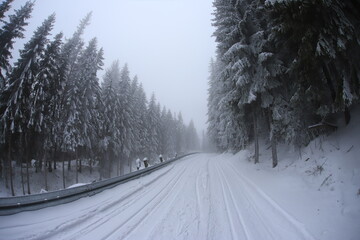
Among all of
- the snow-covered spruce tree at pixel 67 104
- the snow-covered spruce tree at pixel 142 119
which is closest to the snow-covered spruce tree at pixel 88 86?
the snow-covered spruce tree at pixel 67 104

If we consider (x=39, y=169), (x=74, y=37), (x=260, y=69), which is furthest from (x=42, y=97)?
(x=260, y=69)

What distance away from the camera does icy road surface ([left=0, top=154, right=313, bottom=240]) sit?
4.30m

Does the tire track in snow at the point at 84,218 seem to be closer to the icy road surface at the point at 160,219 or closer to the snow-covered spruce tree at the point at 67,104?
the icy road surface at the point at 160,219

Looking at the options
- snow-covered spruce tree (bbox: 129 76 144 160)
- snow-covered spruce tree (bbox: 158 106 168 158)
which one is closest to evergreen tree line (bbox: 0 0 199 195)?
snow-covered spruce tree (bbox: 129 76 144 160)

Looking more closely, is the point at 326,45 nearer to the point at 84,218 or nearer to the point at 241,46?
the point at 241,46

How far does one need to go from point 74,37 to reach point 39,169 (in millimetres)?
18457

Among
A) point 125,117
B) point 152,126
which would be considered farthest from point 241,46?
point 152,126

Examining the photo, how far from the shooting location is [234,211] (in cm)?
589

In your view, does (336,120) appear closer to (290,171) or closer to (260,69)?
(290,171)

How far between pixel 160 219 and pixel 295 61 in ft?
28.7

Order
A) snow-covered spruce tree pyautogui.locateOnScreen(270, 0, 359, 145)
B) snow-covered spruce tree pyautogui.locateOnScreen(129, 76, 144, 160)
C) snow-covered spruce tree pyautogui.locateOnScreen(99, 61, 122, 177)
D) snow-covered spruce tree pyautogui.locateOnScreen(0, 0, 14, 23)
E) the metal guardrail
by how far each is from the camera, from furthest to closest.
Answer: snow-covered spruce tree pyautogui.locateOnScreen(129, 76, 144, 160) → snow-covered spruce tree pyautogui.locateOnScreen(99, 61, 122, 177) → snow-covered spruce tree pyautogui.locateOnScreen(0, 0, 14, 23) → snow-covered spruce tree pyautogui.locateOnScreen(270, 0, 359, 145) → the metal guardrail

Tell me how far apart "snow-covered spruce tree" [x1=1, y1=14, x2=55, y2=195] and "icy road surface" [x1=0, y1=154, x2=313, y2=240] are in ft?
53.8

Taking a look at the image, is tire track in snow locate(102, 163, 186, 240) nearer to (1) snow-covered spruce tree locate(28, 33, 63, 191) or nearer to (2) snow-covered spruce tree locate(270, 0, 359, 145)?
(2) snow-covered spruce tree locate(270, 0, 359, 145)

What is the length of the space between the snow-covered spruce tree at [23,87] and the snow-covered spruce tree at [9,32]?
48.4 inches
